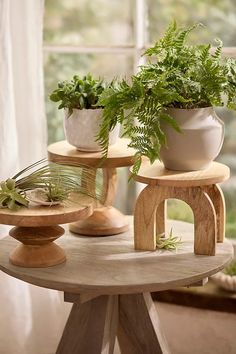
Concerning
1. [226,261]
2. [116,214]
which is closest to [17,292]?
[116,214]

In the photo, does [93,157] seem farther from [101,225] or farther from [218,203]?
[218,203]

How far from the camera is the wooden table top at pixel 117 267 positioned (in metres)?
1.70

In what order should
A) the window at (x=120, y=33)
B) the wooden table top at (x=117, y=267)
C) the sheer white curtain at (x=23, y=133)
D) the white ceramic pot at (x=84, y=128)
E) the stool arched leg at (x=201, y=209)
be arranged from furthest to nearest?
the window at (x=120, y=33) → the sheer white curtain at (x=23, y=133) → the white ceramic pot at (x=84, y=128) → the stool arched leg at (x=201, y=209) → the wooden table top at (x=117, y=267)

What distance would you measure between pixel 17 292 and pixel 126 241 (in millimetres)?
495

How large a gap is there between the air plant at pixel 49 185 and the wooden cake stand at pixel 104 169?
0.09ft

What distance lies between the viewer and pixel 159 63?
1.78 metres

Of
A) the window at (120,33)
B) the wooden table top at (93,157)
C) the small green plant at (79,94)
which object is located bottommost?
the wooden table top at (93,157)

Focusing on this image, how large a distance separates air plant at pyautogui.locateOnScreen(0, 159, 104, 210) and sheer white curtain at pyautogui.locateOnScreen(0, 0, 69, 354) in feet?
1.13

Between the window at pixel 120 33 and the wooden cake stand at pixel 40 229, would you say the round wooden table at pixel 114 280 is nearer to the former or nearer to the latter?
the wooden cake stand at pixel 40 229

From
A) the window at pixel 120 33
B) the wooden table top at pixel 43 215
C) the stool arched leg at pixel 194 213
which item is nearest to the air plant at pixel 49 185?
the wooden table top at pixel 43 215

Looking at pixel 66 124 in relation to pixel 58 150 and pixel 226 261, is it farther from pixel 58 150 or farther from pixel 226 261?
pixel 226 261

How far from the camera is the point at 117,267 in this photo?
1.79 meters

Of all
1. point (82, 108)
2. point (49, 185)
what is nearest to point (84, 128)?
point (82, 108)

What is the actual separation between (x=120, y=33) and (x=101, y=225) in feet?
2.46
